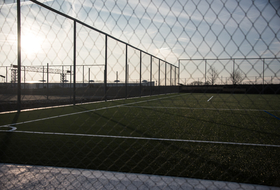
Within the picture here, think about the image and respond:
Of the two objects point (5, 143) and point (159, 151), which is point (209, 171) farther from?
point (5, 143)

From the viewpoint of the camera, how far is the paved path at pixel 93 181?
5.96ft

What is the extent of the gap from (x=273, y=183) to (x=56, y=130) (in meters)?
3.73

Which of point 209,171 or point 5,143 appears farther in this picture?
point 5,143

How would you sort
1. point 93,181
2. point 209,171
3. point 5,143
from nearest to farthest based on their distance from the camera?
point 93,181 < point 209,171 < point 5,143

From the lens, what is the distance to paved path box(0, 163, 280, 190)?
5.96ft

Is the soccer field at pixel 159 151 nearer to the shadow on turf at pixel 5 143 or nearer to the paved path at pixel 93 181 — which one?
the shadow on turf at pixel 5 143

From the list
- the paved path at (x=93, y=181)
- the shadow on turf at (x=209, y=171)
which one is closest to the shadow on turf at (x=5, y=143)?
the paved path at (x=93, y=181)

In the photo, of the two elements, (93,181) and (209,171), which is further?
(209,171)

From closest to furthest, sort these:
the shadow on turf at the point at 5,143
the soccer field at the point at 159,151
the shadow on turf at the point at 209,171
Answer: the shadow on turf at the point at 209,171 < the soccer field at the point at 159,151 < the shadow on turf at the point at 5,143

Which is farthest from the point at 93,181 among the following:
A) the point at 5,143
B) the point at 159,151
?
the point at 5,143

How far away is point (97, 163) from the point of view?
2.41 meters

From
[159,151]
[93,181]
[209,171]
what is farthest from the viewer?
[159,151]

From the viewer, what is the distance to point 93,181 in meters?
1.92

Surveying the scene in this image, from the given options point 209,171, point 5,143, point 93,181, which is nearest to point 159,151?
point 209,171
